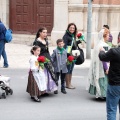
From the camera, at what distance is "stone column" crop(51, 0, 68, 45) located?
1739 centimetres

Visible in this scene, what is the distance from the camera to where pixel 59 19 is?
17531 mm

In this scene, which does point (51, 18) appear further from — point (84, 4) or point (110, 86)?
point (110, 86)

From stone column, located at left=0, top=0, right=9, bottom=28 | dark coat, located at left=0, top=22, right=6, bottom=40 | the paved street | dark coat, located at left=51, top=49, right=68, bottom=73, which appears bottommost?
the paved street

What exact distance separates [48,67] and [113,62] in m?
2.82

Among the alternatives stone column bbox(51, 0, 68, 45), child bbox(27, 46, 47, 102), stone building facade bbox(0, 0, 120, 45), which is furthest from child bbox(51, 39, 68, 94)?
stone column bbox(51, 0, 68, 45)

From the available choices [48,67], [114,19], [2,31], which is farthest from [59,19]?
[48,67]

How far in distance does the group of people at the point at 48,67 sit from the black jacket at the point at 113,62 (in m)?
2.49

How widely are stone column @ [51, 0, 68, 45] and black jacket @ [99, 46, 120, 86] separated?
11.4 metres

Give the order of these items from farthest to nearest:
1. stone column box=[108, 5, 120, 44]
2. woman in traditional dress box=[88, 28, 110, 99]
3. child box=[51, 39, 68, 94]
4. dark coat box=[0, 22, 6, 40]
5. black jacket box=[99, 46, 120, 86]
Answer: stone column box=[108, 5, 120, 44]
dark coat box=[0, 22, 6, 40]
child box=[51, 39, 68, 94]
woman in traditional dress box=[88, 28, 110, 99]
black jacket box=[99, 46, 120, 86]

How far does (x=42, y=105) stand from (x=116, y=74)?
8.23ft

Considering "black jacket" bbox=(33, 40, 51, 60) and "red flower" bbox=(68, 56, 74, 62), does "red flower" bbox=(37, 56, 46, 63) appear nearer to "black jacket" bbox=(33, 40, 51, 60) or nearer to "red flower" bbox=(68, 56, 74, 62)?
"black jacket" bbox=(33, 40, 51, 60)

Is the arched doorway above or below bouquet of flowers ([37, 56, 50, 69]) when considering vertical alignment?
above

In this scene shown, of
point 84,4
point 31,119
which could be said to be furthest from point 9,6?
point 31,119

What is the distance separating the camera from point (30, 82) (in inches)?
323
